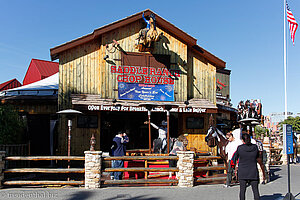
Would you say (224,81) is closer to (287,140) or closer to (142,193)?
(287,140)

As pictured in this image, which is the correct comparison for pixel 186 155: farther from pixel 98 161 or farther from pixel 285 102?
pixel 285 102

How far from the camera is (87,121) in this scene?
1597cm

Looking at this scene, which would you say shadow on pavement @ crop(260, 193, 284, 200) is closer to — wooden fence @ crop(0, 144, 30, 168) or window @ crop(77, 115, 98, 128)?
wooden fence @ crop(0, 144, 30, 168)

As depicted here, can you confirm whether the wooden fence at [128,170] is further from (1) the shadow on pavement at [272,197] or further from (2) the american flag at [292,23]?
(2) the american flag at [292,23]

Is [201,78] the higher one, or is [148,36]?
[148,36]

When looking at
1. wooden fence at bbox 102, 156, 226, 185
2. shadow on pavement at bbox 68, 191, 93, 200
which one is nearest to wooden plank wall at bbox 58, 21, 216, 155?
wooden fence at bbox 102, 156, 226, 185

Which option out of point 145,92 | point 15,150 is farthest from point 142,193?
point 145,92

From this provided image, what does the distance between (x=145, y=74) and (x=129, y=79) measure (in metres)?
0.94

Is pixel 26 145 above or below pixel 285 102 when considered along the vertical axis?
below

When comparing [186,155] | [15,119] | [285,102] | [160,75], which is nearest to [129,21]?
[160,75]

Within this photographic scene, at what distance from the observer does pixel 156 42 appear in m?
17.1

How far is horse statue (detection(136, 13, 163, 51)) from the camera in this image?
1591 centimetres

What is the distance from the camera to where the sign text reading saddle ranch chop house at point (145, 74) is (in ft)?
53.7

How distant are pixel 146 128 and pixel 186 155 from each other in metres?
9.22
